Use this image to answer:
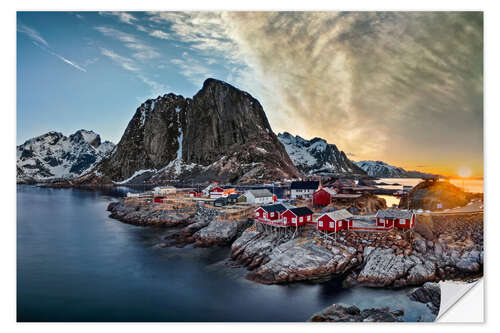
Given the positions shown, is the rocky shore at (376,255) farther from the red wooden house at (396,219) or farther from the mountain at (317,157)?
the mountain at (317,157)

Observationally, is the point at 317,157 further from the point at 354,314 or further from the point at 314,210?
the point at 354,314

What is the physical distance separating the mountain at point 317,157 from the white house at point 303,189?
165 centimetres

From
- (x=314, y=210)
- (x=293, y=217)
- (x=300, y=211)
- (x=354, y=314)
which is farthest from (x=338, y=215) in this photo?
(x=354, y=314)

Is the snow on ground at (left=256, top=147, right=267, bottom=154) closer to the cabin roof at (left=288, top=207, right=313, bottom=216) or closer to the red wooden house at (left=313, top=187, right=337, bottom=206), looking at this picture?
the red wooden house at (left=313, top=187, right=337, bottom=206)

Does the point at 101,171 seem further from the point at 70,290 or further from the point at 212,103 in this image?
the point at 70,290

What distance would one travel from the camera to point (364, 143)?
32.7ft

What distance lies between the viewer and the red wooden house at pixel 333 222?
9781 millimetres

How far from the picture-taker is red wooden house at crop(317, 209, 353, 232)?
978 centimetres

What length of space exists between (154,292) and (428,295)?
7197mm

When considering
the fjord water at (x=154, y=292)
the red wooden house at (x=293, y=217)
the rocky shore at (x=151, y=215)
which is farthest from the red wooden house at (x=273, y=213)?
the rocky shore at (x=151, y=215)

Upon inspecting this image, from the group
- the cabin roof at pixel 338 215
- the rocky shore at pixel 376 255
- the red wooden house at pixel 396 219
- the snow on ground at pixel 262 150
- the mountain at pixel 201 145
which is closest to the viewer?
the rocky shore at pixel 376 255

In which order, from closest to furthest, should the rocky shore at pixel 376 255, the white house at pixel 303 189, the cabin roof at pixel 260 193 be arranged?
1. the rocky shore at pixel 376 255
2. the white house at pixel 303 189
3. the cabin roof at pixel 260 193

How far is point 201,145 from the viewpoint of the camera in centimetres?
4031

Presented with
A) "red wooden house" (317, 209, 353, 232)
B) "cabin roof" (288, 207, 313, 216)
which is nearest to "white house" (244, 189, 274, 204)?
"cabin roof" (288, 207, 313, 216)
